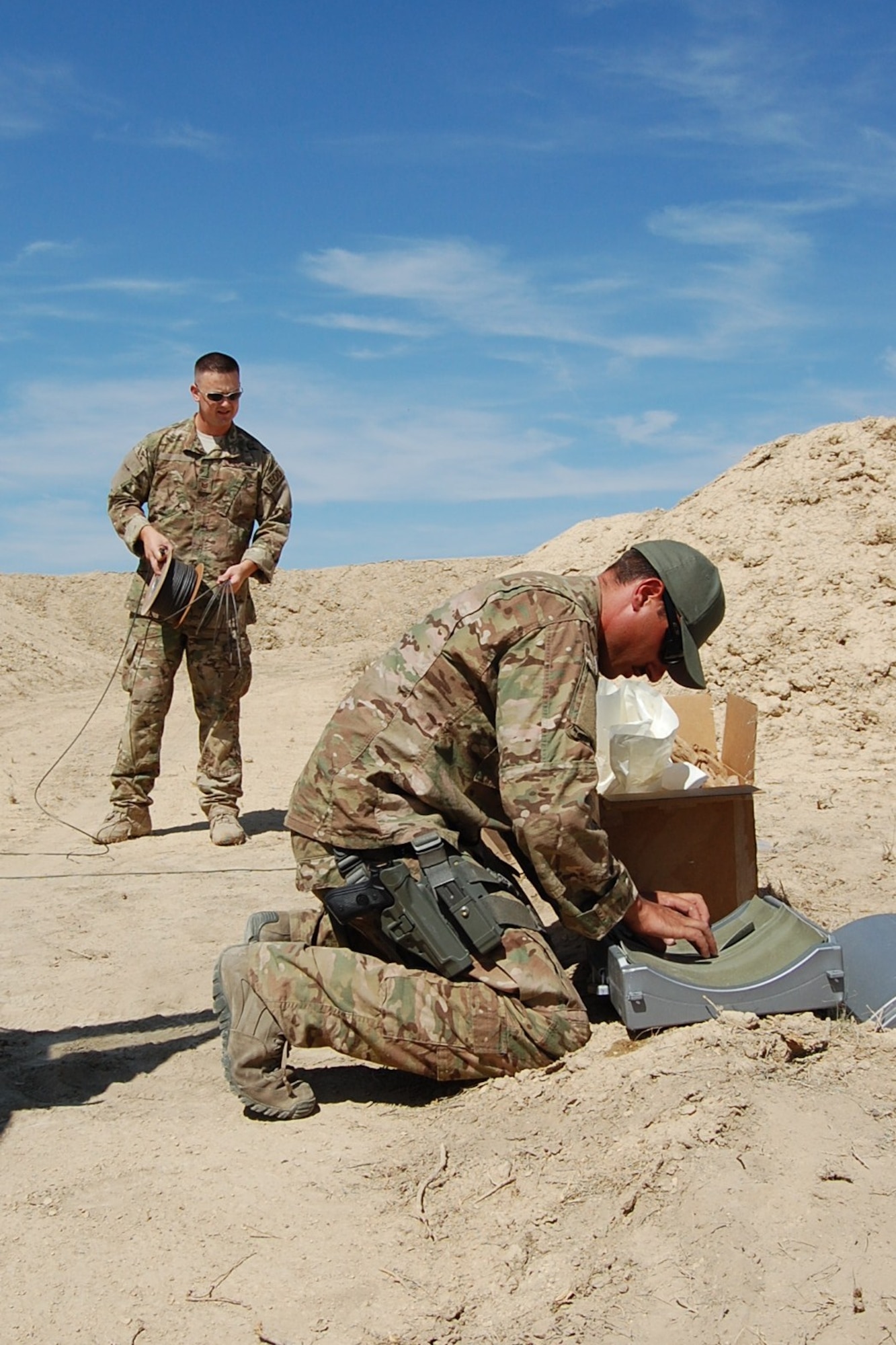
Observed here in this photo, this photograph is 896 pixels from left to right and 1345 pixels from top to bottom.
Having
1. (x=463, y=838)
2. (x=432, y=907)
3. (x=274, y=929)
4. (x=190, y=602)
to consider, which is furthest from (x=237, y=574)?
(x=432, y=907)

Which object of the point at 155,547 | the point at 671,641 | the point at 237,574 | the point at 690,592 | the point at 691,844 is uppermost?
the point at 155,547

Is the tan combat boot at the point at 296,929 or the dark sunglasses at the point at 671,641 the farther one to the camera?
the tan combat boot at the point at 296,929

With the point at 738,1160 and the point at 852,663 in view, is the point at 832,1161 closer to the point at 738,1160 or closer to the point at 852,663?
the point at 738,1160

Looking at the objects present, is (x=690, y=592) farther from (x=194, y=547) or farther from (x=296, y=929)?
(x=194, y=547)

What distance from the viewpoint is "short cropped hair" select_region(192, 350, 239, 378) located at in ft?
20.3

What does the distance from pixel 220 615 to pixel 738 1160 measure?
14.2ft

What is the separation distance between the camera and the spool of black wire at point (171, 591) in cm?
602

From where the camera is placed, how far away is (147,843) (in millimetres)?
6535

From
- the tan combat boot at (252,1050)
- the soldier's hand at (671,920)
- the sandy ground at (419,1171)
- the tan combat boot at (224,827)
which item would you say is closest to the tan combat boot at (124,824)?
the tan combat boot at (224,827)

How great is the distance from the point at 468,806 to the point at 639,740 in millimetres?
859

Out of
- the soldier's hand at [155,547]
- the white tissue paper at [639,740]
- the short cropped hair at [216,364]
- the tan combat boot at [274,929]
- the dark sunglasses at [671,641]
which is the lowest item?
the tan combat boot at [274,929]

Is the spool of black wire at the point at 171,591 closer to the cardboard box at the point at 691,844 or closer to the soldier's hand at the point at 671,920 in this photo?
the cardboard box at the point at 691,844

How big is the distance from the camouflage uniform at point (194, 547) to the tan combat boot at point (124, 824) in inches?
4.6

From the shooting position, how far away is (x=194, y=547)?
6.38 metres
